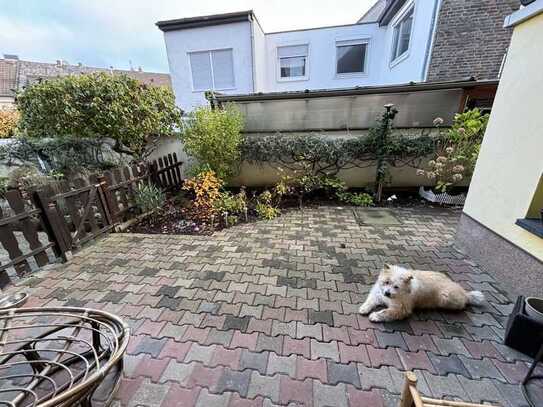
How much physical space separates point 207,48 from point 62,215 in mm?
8411

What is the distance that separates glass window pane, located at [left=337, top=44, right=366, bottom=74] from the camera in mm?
9039

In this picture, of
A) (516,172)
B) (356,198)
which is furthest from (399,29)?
(516,172)

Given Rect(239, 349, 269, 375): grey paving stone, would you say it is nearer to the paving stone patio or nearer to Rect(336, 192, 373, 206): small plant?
the paving stone patio

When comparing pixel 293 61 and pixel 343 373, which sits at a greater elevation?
pixel 293 61

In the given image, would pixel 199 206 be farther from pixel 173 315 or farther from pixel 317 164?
pixel 317 164

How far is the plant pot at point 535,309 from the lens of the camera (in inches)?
60.3

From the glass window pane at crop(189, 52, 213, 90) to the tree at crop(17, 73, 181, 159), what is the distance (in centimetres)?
496

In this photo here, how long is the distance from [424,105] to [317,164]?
275 cm

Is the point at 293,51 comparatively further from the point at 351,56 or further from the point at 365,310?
the point at 365,310

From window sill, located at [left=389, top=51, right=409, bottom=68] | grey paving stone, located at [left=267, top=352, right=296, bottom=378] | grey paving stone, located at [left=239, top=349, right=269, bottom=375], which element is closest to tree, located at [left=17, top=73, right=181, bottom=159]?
grey paving stone, located at [left=239, top=349, right=269, bottom=375]

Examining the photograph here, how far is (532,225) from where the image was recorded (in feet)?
6.31

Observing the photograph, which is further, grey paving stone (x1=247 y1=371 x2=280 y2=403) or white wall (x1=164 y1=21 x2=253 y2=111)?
white wall (x1=164 y1=21 x2=253 y2=111)

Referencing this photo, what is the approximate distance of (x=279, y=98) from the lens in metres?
5.46

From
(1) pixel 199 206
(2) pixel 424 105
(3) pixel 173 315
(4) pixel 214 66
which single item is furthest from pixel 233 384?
(4) pixel 214 66
